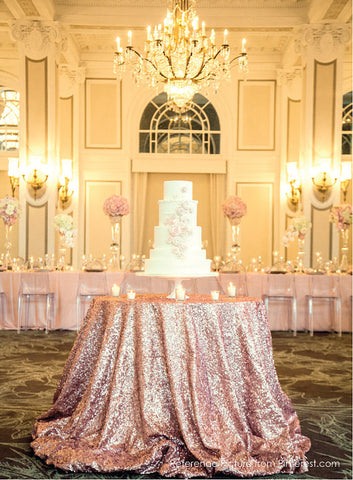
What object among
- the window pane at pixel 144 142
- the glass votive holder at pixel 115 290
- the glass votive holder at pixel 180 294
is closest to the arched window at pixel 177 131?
the window pane at pixel 144 142

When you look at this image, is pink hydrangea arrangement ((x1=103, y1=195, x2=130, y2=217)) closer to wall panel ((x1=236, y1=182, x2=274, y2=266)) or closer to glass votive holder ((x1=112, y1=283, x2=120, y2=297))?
glass votive holder ((x1=112, y1=283, x2=120, y2=297))

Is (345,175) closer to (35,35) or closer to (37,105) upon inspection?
(37,105)

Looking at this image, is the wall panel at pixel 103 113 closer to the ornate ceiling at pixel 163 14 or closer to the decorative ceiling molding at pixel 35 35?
the ornate ceiling at pixel 163 14

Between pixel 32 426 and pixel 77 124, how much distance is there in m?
10.1

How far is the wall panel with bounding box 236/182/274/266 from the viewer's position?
13.9 m

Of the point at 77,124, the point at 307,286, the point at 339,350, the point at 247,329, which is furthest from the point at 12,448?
the point at 77,124

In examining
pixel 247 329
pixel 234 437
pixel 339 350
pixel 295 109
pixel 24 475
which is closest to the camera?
pixel 24 475

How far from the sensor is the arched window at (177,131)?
1391cm

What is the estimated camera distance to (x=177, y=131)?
549 inches

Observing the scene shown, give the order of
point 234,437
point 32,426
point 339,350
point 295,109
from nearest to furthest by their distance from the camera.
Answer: point 234,437 → point 32,426 → point 339,350 → point 295,109

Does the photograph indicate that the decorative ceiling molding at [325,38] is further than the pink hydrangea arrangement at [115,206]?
Yes

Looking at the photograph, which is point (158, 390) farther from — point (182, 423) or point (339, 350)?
point (339, 350)

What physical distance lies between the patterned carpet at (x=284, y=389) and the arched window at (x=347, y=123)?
6.41m

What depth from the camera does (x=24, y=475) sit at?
3.40 m
